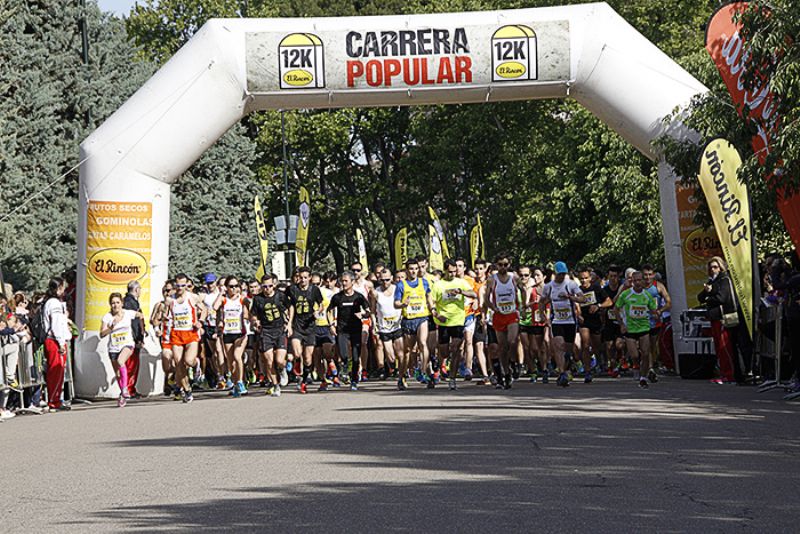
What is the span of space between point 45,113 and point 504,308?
1888cm

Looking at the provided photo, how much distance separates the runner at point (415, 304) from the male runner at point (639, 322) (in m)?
2.94

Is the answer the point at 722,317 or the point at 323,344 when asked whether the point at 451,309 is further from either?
the point at 722,317

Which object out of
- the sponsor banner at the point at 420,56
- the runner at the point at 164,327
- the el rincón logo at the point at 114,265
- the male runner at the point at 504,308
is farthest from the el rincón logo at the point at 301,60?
the male runner at the point at 504,308

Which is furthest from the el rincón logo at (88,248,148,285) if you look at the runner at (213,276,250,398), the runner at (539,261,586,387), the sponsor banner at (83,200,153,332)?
the runner at (539,261,586,387)

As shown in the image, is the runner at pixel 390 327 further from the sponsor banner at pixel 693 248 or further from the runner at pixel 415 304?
the sponsor banner at pixel 693 248

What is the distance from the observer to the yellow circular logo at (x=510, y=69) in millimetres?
23219

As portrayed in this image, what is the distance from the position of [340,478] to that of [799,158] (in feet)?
30.3

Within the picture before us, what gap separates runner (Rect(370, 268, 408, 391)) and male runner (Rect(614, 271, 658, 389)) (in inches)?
135

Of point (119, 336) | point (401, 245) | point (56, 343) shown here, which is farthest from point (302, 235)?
point (56, 343)

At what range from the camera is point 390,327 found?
22.3 metres

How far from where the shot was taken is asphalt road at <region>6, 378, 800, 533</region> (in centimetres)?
844

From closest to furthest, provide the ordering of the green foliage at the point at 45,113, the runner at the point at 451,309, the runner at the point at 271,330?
the runner at the point at 451,309, the runner at the point at 271,330, the green foliage at the point at 45,113

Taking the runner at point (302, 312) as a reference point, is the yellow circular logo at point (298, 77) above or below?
above

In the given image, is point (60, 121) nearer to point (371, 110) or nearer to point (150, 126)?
point (150, 126)
